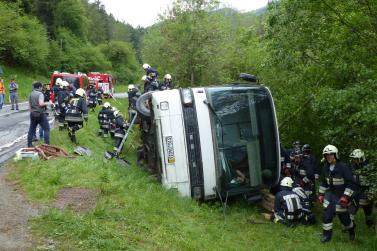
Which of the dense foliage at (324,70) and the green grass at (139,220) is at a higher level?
the dense foliage at (324,70)

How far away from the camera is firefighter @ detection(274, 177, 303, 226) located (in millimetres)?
9141

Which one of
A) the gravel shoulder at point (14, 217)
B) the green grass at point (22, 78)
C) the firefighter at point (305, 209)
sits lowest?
the firefighter at point (305, 209)

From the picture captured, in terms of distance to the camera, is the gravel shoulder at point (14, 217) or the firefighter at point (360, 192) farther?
the firefighter at point (360, 192)

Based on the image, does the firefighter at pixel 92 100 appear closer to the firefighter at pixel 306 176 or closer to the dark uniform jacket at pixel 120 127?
the dark uniform jacket at pixel 120 127

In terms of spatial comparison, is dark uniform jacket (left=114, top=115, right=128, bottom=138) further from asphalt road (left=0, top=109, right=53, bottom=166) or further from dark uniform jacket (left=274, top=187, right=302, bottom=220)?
dark uniform jacket (left=274, top=187, right=302, bottom=220)

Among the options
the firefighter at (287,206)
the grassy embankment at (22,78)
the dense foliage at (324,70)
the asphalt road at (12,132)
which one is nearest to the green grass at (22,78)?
the grassy embankment at (22,78)

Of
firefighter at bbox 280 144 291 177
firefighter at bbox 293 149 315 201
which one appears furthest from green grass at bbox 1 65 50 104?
firefighter at bbox 293 149 315 201

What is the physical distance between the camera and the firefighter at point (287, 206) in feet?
30.0

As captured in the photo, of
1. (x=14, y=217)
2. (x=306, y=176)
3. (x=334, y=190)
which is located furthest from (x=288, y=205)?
(x=14, y=217)

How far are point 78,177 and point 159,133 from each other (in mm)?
1812

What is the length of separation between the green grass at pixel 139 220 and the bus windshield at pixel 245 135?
2.73ft

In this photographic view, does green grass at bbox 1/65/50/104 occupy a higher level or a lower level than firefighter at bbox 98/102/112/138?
higher

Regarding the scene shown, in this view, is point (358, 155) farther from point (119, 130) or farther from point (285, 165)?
point (119, 130)

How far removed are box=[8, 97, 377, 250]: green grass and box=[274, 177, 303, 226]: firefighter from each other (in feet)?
0.82
